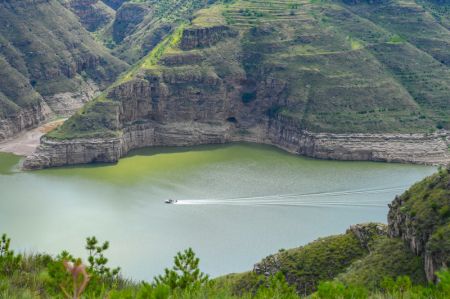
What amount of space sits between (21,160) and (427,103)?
5421 centimetres

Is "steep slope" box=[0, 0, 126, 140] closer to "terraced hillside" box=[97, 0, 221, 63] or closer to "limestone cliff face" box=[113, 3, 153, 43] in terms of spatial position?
"terraced hillside" box=[97, 0, 221, 63]

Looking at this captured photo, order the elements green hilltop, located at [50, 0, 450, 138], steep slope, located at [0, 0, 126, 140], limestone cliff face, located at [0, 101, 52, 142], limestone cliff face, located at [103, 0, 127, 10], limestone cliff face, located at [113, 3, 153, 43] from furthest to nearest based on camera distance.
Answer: limestone cliff face, located at [103, 0, 127, 10], limestone cliff face, located at [113, 3, 153, 43], steep slope, located at [0, 0, 126, 140], limestone cliff face, located at [0, 101, 52, 142], green hilltop, located at [50, 0, 450, 138]

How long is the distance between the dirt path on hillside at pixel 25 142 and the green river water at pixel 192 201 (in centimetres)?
491

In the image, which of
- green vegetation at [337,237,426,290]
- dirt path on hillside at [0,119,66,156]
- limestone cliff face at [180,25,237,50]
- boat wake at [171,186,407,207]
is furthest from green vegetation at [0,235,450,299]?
limestone cliff face at [180,25,237,50]

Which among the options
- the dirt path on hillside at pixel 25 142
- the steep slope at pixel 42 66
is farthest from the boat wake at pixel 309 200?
the steep slope at pixel 42 66

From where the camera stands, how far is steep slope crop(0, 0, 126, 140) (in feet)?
309

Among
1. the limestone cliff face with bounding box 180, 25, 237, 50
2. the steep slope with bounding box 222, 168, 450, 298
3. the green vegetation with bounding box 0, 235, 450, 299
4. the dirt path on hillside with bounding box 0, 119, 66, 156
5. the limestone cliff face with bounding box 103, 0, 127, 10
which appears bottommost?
the dirt path on hillside with bounding box 0, 119, 66, 156

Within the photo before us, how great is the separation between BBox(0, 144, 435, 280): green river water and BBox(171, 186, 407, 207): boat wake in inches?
3.8

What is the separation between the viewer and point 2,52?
331 feet

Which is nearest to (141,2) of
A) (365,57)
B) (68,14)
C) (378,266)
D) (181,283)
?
(68,14)

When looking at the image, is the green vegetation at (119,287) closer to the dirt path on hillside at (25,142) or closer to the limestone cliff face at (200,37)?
the dirt path on hillside at (25,142)

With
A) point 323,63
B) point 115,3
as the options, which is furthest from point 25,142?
point 115,3

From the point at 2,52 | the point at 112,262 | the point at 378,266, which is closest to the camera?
the point at 378,266

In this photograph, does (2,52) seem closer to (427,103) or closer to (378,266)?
(427,103)
